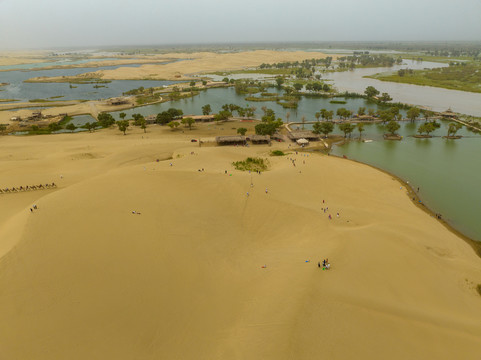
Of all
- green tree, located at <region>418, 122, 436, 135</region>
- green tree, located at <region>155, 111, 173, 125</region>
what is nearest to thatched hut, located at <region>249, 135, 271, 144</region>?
green tree, located at <region>155, 111, 173, 125</region>

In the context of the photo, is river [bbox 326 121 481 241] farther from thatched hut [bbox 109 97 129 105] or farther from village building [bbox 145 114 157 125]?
thatched hut [bbox 109 97 129 105]

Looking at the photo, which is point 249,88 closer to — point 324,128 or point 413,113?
point 324,128

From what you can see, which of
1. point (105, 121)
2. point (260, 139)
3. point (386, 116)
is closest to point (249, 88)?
point (386, 116)

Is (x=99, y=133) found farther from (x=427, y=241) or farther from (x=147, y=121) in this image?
(x=427, y=241)

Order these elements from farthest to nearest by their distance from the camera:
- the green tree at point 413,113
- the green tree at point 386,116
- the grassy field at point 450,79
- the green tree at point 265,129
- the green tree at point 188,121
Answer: the grassy field at point 450,79
the green tree at point 413,113
the green tree at point 386,116
the green tree at point 188,121
the green tree at point 265,129

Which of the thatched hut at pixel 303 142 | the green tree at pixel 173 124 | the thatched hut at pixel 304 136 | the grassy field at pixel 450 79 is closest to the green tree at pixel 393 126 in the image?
the thatched hut at pixel 304 136

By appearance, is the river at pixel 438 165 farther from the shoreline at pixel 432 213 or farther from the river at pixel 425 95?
the river at pixel 425 95
